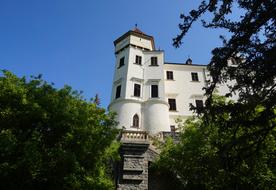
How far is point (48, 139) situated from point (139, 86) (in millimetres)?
17738

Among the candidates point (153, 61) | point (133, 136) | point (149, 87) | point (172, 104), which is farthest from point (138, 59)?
point (133, 136)

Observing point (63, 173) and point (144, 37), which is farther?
point (144, 37)

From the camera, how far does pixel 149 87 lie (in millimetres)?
30031

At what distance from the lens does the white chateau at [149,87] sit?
90.5 ft

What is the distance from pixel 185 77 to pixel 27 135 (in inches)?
940

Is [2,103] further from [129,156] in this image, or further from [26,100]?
[129,156]

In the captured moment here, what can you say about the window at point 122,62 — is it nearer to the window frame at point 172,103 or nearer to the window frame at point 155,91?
the window frame at point 155,91

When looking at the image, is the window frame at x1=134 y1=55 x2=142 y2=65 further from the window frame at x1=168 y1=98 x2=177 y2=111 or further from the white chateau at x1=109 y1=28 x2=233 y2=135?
the window frame at x1=168 y1=98 x2=177 y2=111

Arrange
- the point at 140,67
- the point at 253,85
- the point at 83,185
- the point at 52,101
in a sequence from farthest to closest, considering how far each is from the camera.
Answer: the point at 140,67
the point at 52,101
the point at 83,185
the point at 253,85

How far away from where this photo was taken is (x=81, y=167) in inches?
508

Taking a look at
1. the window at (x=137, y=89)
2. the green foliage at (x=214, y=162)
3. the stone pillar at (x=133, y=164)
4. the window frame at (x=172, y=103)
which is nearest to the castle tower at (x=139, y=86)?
the window at (x=137, y=89)

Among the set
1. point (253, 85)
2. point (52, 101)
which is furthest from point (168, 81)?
point (253, 85)

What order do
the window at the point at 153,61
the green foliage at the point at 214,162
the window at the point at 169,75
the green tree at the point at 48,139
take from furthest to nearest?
the window at the point at 169,75 < the window at the point at 153,61 < the green foliage at the point at 214,162 < the green tree at the point at 48,139

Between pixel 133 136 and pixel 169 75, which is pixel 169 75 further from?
pixel 133 136
